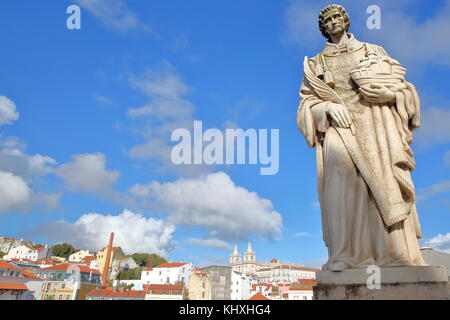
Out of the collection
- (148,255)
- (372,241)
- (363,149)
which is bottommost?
(372,241)

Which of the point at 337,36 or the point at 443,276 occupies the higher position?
the point at 337,36

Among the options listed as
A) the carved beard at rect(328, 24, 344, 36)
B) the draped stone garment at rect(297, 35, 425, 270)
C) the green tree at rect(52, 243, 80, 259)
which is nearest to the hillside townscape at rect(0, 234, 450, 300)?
the green tree at rect(52, 243, 80, 259)

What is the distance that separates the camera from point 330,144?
5.06m

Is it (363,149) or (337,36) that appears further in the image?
(337,36)

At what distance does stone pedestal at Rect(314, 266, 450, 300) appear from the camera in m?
3.87

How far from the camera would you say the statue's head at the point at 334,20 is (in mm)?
6105

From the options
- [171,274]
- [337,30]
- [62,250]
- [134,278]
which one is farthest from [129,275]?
[337,30]

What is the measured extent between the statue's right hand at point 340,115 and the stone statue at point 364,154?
0.05 feet

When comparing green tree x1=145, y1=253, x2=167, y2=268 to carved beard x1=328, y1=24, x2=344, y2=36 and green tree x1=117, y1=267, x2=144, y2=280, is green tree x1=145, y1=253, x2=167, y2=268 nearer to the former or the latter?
green tree x1=117, y1=267, x2=144, y2=280

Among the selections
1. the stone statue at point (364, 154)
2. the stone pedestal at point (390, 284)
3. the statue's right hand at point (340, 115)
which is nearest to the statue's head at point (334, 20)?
the stone statue at point (364, 154)

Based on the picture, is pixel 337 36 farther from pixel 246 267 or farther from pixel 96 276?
pixel 246 267
